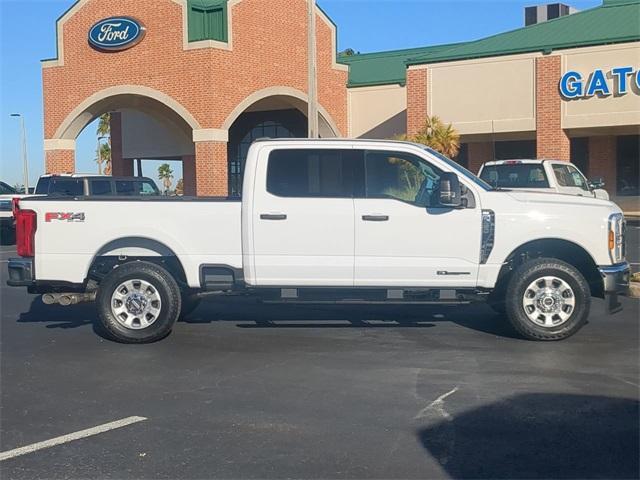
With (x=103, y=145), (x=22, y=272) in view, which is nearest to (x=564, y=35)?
(x=22, y=272)

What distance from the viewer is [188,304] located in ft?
34.8

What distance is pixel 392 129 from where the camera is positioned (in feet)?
105

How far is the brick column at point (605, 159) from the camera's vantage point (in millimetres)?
29016

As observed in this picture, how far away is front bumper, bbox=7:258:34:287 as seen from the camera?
9156 millimetres

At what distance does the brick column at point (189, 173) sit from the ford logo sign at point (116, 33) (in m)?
7.34

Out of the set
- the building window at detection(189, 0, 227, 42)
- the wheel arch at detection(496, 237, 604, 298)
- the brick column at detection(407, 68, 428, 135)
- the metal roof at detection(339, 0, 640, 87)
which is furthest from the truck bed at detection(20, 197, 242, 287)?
the brick column at detection(407, 68, 428, 135)

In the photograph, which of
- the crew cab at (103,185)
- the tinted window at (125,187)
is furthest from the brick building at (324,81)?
the tinted window at (125,187)

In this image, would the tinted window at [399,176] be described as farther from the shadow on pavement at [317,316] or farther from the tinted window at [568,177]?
the tinted window at [568,177]

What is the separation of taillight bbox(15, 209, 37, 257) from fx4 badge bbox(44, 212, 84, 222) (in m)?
0.15

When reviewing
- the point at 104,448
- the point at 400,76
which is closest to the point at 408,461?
the point at 104,448

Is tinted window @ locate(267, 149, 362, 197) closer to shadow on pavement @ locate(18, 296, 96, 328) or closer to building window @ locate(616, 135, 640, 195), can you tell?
shadow on pavement @ locate(18, 296, 96, 328)

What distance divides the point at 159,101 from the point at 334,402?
2262 centimetres

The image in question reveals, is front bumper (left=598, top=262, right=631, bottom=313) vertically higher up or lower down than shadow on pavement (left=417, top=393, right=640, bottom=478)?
higher up

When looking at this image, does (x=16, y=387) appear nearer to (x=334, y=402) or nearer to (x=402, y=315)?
(x=334, y=402)
